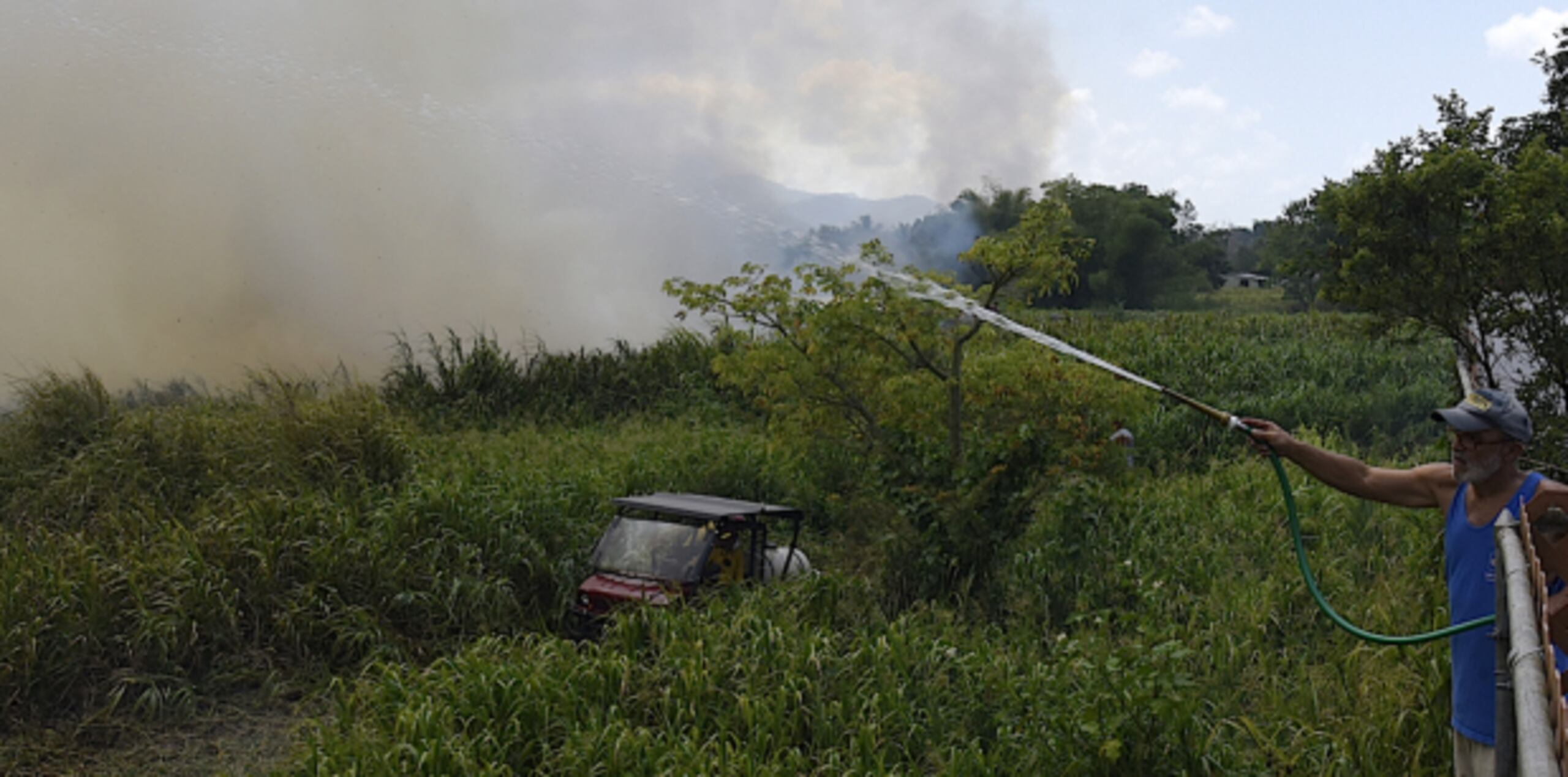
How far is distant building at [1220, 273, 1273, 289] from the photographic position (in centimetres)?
6350

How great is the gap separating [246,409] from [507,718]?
791 cm

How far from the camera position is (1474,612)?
10.4 feet

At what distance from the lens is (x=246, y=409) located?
12.4 m

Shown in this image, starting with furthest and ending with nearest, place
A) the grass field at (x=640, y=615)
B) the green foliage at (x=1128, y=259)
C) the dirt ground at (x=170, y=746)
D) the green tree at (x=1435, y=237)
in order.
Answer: the green foliage at (x=1128, y=259)
the green tree at (x=1435, y=237)
the dirt ground at (x=170, y=746)
the grass field at (x=640, y=615)

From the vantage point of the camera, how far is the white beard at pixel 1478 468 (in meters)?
3.20

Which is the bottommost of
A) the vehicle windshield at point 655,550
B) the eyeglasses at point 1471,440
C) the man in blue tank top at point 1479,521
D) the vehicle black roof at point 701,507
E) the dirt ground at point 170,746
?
the dirt ground at point 170,746

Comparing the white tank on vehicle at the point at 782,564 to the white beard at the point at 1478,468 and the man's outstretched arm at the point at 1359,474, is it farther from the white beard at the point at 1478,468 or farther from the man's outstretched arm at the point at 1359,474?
the white beard at the point at 1478,468

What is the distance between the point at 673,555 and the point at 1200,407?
15.3 ft

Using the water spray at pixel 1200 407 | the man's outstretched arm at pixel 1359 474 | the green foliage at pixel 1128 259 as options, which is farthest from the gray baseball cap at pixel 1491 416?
the green foliage at pixel 1128 259

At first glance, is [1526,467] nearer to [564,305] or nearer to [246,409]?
[246,409]

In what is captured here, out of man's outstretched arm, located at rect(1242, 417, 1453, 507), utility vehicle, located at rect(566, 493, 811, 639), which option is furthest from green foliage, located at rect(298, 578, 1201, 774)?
man's outstretched arm, located at rect(1242, 417, 1453, 507)

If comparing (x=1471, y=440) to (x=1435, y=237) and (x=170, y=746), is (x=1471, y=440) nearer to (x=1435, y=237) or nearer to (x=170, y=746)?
(x=1435, y=237)

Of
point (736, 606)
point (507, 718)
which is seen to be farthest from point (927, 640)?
point (507, 718)

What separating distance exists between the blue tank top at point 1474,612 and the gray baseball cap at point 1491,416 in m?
0.14
